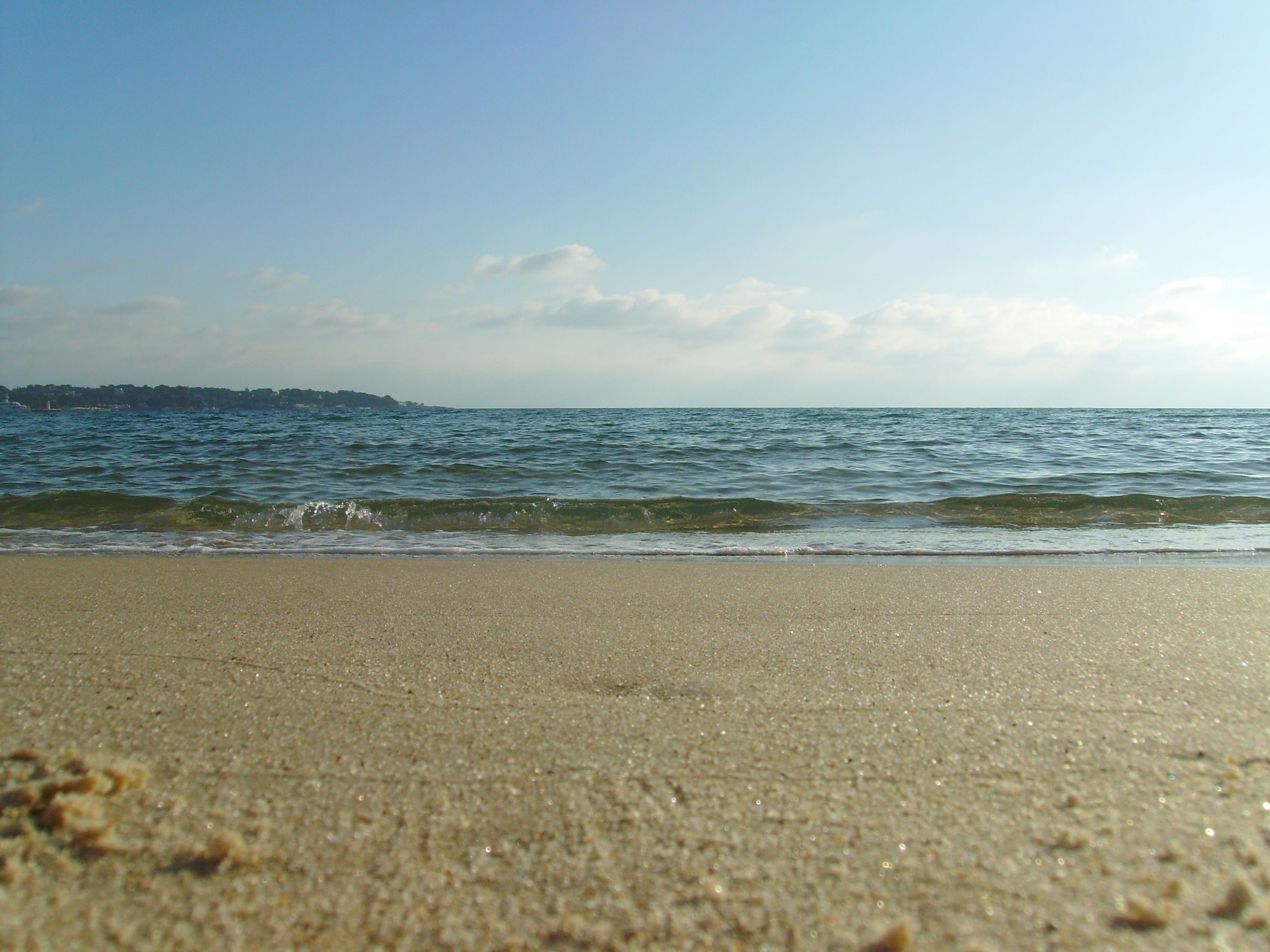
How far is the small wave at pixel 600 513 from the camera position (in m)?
6.32

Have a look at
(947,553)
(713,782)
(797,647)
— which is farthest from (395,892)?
(947,553)

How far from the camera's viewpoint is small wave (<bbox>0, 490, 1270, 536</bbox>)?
632cm

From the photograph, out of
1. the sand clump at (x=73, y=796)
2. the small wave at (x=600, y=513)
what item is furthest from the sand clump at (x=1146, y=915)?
the small wave at (x=600, y=513)

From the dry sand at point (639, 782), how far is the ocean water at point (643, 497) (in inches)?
95.9

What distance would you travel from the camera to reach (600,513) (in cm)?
680

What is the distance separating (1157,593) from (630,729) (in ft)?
9.06

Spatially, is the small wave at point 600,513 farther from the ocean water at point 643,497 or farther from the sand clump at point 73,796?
the sand clump at point 73,796

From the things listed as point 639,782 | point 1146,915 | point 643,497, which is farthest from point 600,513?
point 1146,915

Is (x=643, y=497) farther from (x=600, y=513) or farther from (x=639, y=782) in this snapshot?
(x=639, y=782)

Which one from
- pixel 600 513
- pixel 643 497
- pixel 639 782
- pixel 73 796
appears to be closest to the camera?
pixel 73 796

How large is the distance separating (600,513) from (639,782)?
5.35m

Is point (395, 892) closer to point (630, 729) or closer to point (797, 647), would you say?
point (630, 729)

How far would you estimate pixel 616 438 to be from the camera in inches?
602

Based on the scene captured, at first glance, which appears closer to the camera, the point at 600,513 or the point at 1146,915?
the point at 1146,915
